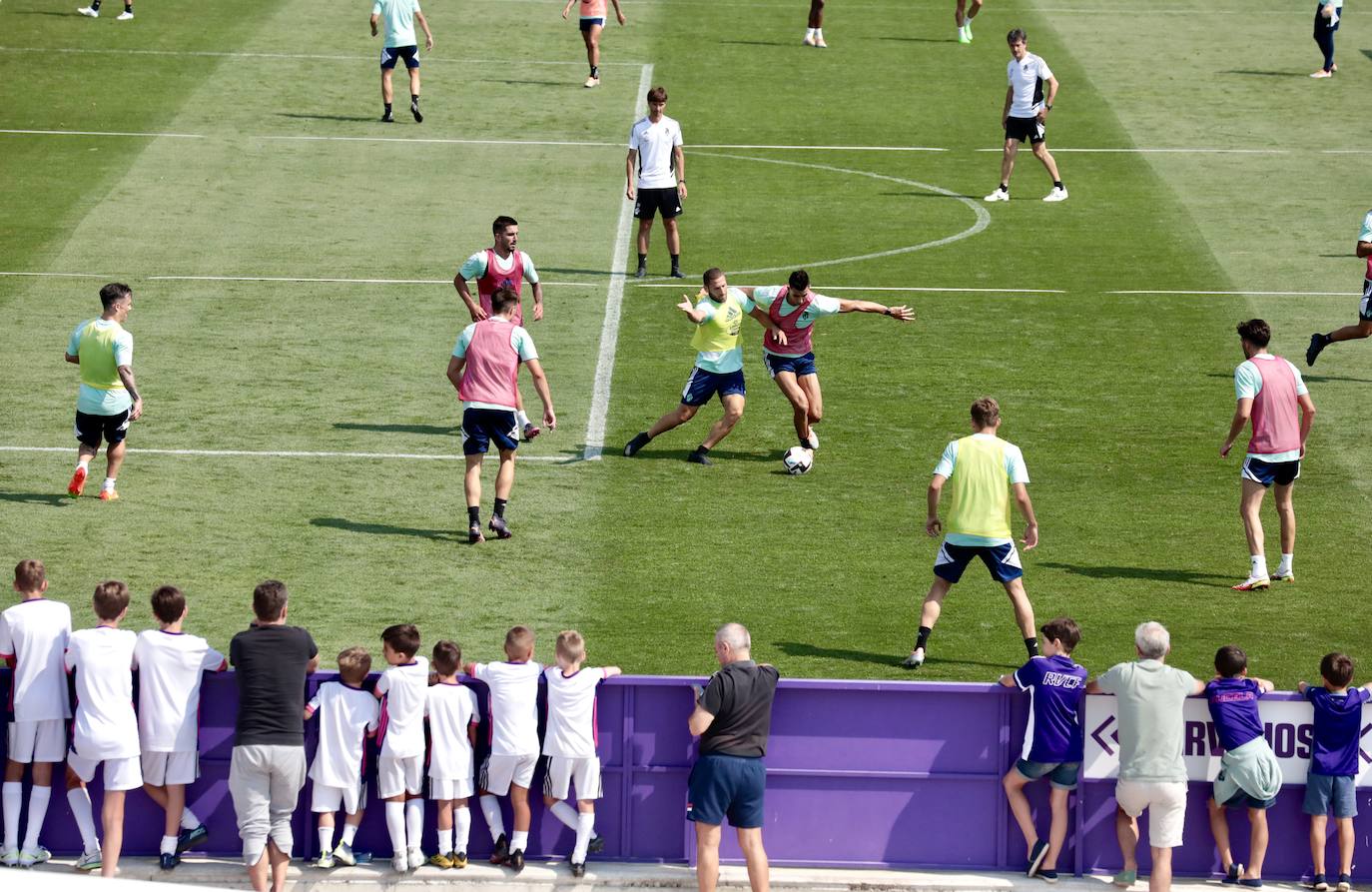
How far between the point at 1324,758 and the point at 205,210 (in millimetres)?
19026

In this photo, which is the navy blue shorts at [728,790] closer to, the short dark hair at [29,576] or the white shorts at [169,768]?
the white shorts at [169,768]

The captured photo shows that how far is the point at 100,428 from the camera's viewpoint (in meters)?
15.9

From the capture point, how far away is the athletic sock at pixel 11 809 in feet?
34.1

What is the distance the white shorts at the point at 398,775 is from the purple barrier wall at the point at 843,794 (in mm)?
321

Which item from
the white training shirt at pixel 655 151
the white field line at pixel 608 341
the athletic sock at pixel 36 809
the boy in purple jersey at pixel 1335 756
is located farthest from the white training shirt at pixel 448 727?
the white training shirt at pixel 655 151

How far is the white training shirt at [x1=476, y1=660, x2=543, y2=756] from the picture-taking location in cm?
1048

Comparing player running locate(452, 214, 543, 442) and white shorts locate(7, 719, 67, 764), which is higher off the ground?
player running locate(452, 214, 543, 442)

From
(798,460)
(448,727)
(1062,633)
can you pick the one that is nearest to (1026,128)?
(798,460)

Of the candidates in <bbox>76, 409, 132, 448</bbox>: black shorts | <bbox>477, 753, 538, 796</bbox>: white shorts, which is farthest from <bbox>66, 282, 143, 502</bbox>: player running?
<bbox>477, 753, 538, 796</bbox>: white shorts

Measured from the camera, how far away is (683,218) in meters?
26.4

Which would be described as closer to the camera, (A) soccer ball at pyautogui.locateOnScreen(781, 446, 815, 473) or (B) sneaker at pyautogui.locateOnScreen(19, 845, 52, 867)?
(B) sneaker at pyautogui.locateOnScreen(19, 845, 52, 867)

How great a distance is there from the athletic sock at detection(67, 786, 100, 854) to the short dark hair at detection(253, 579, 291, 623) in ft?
4.62

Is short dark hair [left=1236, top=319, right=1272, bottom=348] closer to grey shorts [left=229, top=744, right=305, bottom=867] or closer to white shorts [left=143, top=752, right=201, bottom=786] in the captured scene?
grey shorts [left=229, top=744, right=305, bottom=867]

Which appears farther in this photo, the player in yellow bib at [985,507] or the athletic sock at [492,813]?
the player in yellow bib at [985,507]
